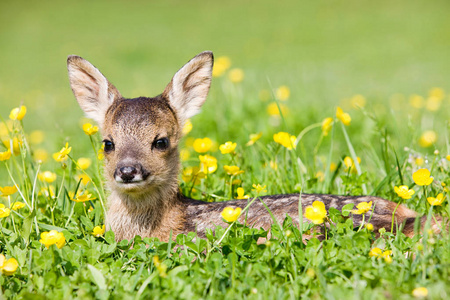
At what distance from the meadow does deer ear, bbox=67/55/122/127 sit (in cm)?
30

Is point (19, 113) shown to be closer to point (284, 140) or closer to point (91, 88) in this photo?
point (91, 88)

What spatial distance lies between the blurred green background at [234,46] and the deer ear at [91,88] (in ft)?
9.43

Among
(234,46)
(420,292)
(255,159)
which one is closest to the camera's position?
(420,292)

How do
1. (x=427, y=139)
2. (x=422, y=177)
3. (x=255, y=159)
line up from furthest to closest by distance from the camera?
(x=255, y=159)
(x=427, y=139)
(x=422, y=177)

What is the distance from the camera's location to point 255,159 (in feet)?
17.4

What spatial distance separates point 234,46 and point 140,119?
44.4 ft

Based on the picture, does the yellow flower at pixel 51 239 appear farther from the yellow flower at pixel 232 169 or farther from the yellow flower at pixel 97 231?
the yellow flower at pixel 232 169

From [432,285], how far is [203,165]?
2.54 m

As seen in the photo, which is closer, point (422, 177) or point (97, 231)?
point (422, 177)

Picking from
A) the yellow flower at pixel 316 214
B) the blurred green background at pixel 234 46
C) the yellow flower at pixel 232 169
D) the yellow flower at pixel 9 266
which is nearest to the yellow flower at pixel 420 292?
A: the yellow flower at pixel 316 214

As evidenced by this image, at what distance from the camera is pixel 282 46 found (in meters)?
17.1

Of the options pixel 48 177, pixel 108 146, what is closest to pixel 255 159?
pixel 108 146

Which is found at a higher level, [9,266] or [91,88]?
[91,88]

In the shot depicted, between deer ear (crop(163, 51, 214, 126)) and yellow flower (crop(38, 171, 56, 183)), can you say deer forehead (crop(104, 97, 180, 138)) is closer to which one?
deer ear (crop(163, 51, 214, 126))
